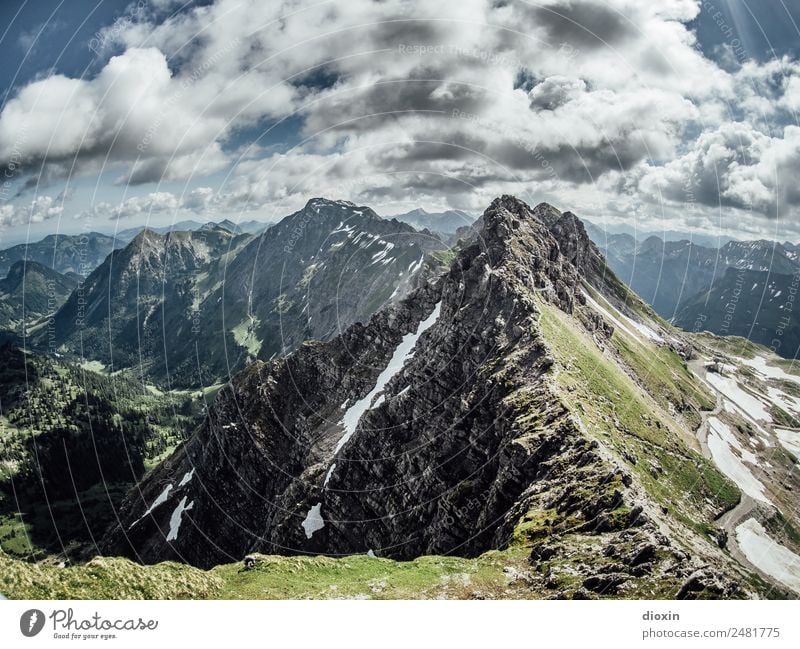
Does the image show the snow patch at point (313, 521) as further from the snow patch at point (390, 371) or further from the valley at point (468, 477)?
the snow patch at point (390, 371)

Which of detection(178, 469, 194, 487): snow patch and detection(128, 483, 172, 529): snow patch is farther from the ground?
detection(178, 469, 194, 487): snow patch

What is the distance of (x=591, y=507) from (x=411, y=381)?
44.7 m

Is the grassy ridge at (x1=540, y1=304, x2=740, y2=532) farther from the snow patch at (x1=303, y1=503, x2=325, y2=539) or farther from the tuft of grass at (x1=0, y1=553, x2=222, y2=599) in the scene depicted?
the snow patch at (x1=303, y1=503, x2=325, y2=539)

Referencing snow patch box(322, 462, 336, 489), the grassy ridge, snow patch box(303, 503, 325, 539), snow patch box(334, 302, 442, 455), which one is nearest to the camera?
the grassy ridge

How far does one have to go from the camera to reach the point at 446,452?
197ft

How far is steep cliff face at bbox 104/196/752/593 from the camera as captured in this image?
124 feet

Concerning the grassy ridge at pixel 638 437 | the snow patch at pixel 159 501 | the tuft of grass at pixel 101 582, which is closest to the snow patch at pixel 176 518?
the snow patch at pixel 159 501

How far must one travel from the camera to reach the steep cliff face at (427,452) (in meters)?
37.9

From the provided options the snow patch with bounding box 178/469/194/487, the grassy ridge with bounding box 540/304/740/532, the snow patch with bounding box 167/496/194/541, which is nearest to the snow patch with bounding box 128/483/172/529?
the snow patch with bounding box 178/469/194/487

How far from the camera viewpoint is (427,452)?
62.3 m

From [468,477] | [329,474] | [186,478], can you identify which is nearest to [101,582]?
[468,477]

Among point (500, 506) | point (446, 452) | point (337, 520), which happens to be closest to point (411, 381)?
point (446, 452)

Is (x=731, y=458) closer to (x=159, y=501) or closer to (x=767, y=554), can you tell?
(x=767, y=554)
